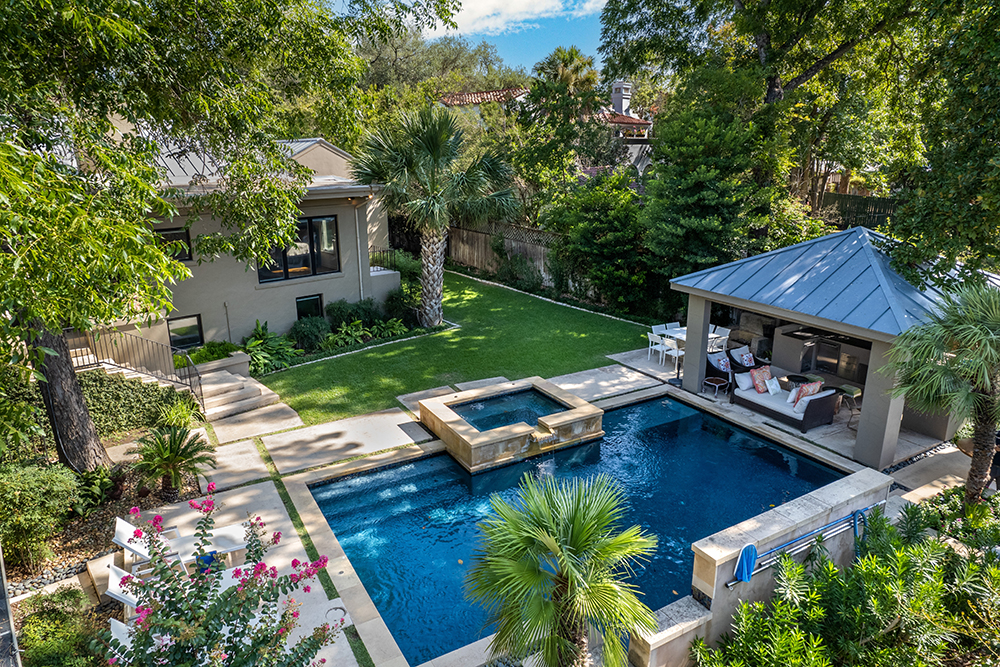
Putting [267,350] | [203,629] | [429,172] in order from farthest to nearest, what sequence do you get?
[429,172] < [267,350] < [203,629]

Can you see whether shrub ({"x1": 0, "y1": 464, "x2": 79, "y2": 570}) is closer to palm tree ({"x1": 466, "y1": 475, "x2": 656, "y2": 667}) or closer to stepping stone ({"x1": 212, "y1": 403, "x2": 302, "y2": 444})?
stepping stone ({"x1": 212, "y1": 403, "x2": 302, "y2": 444})

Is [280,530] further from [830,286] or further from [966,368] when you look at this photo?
[830,286]

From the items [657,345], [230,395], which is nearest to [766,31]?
[657,345]

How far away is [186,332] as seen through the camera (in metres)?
15.0

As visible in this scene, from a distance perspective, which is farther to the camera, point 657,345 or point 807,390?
point 657,345

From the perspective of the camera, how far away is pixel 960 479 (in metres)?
9.95

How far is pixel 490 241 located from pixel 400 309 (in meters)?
7.81

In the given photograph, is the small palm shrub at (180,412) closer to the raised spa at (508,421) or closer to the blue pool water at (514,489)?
the blue pool water at (514,489)

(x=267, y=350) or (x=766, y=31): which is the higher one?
(x=766, y=31)

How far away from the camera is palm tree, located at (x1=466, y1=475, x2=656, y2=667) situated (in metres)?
4.91

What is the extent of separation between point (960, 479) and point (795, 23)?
1383cm

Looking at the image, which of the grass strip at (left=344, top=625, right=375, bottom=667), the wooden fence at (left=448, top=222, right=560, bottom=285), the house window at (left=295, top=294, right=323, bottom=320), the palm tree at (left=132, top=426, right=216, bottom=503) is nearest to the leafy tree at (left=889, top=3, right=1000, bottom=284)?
the grass strip at (left=344, top=625, right=375, bottom=667)

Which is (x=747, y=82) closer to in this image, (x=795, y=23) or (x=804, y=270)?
(x=795, y=23)

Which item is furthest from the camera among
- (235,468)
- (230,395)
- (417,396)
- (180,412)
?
(417,396)
